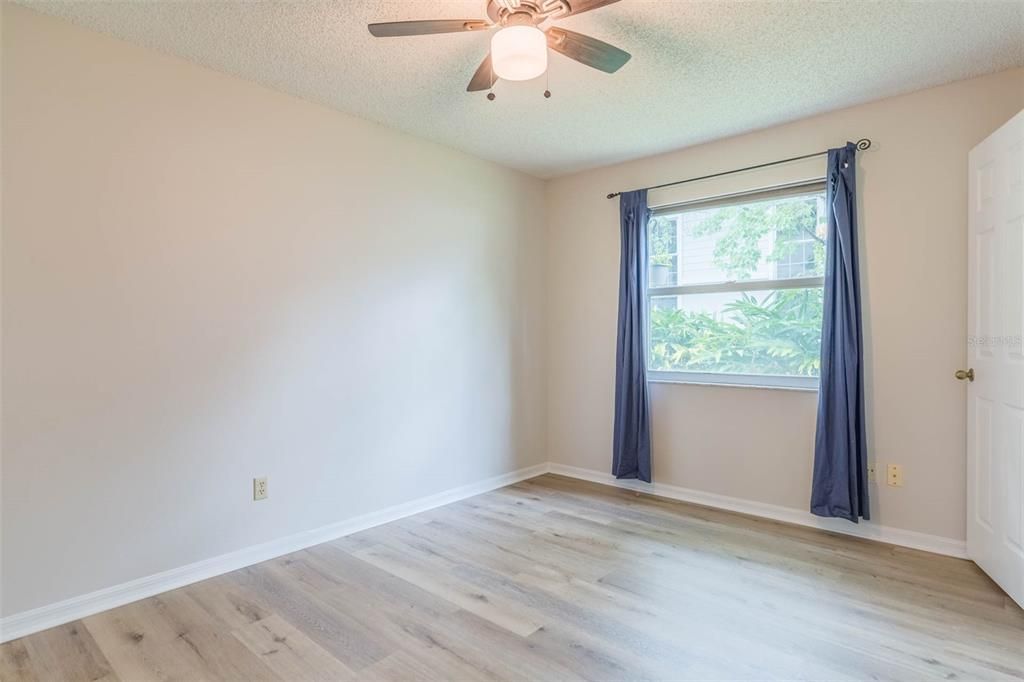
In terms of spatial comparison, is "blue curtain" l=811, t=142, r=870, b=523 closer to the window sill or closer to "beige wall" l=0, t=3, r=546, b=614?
the window sill

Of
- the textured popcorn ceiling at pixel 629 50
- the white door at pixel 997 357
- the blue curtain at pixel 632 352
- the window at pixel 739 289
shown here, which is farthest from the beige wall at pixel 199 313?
the white door at pixel 997 357

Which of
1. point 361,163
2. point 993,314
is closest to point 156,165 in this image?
point 361,163

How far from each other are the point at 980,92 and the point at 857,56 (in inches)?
30.9

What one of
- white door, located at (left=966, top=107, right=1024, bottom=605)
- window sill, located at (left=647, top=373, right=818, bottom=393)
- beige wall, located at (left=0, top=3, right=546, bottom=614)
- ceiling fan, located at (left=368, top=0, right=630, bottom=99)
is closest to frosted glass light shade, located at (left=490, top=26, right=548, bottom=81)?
ceiling fan, located at (left=368, top=0, right=630, bottom=99)

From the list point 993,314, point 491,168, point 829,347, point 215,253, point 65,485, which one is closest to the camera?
point 65,485

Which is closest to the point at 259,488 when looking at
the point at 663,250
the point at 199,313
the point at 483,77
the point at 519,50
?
the point at 199,313

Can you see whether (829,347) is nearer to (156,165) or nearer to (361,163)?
(361,163)

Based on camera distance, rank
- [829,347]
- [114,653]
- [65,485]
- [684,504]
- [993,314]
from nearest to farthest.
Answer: [114,653]
[65,485]
[993,314]
[829,347]
[684,504]

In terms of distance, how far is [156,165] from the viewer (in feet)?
8.19

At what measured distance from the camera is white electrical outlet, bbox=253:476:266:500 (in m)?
2.82

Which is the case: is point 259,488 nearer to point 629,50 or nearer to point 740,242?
point 629,50

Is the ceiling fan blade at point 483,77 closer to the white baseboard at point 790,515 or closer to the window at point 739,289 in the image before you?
the window at point 739,289

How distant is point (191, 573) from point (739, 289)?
3.49m

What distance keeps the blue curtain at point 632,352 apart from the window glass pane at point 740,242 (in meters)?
0.16
